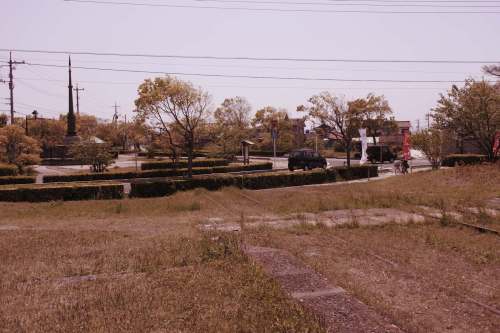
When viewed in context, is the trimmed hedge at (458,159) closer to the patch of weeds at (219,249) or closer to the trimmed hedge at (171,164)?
the trimmed hedge at (171,164)

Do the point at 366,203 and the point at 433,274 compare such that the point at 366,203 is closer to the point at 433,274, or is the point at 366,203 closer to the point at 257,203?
the point at 257,203

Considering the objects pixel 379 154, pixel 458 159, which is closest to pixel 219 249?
pixel 458 159

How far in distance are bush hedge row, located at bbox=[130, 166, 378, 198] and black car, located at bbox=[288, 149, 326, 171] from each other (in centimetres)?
532

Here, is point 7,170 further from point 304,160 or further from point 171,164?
point 304,160

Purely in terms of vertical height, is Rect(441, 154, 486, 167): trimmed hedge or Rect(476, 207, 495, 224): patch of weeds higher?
Rect(441, 154, 486, 167): trimmed hedge

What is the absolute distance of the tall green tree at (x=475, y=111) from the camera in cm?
2612

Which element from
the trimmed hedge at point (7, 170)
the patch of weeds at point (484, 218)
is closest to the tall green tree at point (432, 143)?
the patch of weeds at point (484, 218)

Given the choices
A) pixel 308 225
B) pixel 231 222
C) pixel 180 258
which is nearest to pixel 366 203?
pixel 308 225

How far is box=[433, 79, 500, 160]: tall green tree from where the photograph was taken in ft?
85.7

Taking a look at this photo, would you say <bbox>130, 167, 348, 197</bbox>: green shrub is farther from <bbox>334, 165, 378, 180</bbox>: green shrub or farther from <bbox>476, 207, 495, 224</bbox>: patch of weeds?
<bbox>476, 207, 495, 224</bbox>: patch of weeds

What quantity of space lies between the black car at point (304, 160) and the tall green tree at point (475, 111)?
10.1m

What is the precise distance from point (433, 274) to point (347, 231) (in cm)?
407

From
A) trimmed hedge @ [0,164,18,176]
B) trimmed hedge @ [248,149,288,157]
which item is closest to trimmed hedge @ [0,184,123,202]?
trimmed hedge @ [0,164,18,176]

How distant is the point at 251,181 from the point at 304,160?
11.2 metres
